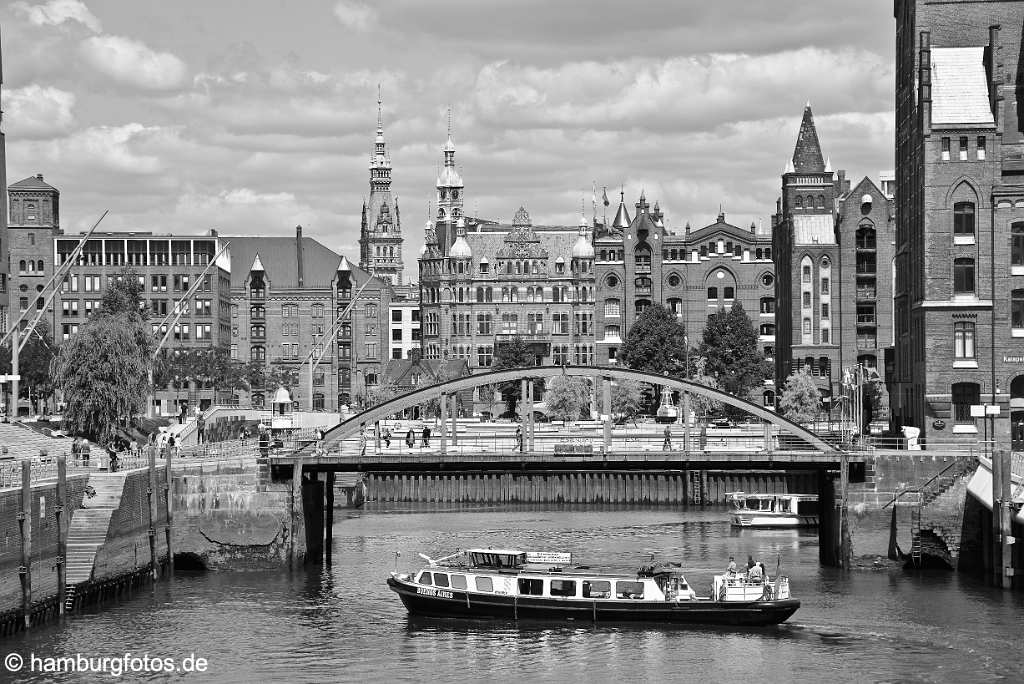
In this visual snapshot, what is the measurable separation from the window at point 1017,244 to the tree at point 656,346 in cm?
9843

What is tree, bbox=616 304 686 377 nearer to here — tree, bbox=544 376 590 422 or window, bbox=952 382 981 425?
tree, bbox=544 376 590 422

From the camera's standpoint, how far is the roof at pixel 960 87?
308ft

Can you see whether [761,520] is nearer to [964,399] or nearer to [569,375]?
[964,399]

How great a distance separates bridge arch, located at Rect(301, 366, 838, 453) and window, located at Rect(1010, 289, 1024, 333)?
1877 cm

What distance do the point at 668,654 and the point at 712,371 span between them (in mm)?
131418

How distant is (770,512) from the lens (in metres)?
104

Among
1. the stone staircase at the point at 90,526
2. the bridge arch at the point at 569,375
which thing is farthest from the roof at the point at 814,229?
the stone staircase at the point at 90,526

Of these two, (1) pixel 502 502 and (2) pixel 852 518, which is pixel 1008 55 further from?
(1) pixel 502 502

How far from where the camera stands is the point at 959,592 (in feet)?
232

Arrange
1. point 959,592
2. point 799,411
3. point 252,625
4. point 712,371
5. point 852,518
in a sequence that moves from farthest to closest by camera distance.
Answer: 1. point 712,371
2. point 799,411
3. point 852,518
4. point 959,592
5. point 252,625

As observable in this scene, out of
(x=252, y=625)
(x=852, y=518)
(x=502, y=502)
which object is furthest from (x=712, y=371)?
(x=252, y=625)

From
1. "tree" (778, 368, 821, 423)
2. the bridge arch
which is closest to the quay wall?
the bridge arch

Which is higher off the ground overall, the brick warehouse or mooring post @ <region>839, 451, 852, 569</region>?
the brick warehouse

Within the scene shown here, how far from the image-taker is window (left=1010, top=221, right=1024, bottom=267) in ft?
304
